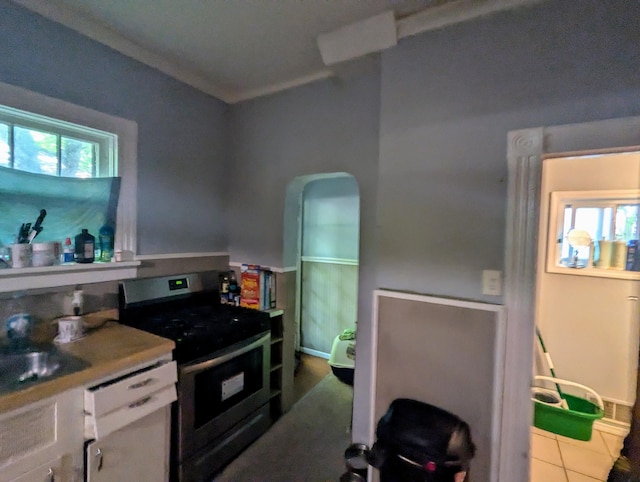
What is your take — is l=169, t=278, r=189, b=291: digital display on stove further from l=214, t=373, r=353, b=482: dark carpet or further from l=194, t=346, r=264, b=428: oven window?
l=214, t=373, r=353, b=482: dark carpet

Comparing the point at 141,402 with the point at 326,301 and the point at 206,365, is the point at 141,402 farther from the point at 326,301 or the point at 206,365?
the point at 326,301

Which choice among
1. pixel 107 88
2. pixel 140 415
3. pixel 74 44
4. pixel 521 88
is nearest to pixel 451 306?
pixel 521 88

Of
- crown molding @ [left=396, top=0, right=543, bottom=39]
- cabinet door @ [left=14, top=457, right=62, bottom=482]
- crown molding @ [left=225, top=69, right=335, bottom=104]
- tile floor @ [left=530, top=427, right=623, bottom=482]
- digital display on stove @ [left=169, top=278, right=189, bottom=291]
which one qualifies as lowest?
tile floor @ [left=530, top=427, right=623, bottom=482]

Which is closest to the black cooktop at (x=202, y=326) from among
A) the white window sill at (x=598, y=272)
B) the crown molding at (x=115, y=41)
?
the crown molding at (x=115, y=41)

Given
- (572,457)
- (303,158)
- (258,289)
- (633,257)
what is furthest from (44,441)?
(633,257)

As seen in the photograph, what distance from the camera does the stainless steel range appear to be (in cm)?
150

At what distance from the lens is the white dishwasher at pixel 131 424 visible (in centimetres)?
113

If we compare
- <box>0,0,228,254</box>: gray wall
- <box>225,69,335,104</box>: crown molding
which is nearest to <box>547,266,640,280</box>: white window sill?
<box>225,69,335,104</box>: crown molding

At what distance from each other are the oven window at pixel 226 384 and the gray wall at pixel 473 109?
3.40 ft

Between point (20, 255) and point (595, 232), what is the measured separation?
3.63m

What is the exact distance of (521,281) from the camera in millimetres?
1212

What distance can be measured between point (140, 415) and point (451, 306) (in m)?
1.45

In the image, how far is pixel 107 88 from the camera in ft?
5.48

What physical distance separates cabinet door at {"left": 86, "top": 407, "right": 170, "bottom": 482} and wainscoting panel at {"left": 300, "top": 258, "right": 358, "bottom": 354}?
1.90 metres
